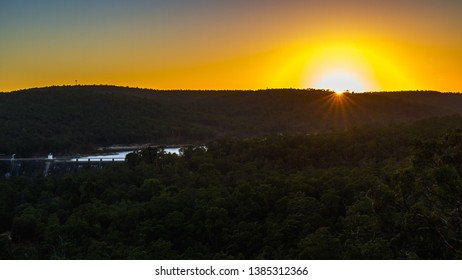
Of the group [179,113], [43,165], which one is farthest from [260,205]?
[179,113]

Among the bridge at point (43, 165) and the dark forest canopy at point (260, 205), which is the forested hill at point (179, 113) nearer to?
the bridge at point (43, 165)

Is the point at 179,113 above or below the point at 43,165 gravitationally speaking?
above

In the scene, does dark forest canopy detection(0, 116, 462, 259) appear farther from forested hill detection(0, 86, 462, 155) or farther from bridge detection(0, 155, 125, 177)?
forested hill detection(0, 86, 462, 155)

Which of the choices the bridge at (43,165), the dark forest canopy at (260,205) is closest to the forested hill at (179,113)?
the bridge at (43,165)

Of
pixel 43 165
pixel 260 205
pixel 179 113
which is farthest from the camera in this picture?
pixel 179 113

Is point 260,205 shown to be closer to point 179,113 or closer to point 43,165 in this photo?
point 43,165
